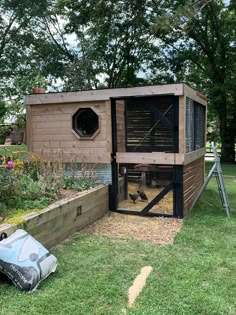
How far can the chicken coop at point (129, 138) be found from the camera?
4.80m

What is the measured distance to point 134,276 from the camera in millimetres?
2830

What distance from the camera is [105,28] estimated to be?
14.4 meters

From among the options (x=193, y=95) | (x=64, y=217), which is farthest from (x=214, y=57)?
(x=64, y=217)

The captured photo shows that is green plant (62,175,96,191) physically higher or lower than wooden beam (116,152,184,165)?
lower

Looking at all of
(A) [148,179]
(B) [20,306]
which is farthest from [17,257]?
(A) [148,179]

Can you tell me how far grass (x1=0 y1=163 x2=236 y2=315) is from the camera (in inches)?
90.7

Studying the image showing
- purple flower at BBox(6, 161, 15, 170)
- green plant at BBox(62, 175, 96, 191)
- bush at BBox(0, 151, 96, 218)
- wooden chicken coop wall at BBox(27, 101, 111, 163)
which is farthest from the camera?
wooden chicken coop wall at BBox(27, 101, 111, 163)

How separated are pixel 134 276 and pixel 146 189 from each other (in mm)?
2341

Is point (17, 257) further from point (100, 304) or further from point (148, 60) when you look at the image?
point (148, 60)

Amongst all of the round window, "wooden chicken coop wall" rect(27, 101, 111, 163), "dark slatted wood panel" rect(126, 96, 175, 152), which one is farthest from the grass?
the round window

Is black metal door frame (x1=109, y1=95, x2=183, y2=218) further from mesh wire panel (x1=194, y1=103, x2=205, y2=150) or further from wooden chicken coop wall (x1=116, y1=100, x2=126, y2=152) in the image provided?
mesh wire panel (x1=194, y1=103, x2=205, y2=150)

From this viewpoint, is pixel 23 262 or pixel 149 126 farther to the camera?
pixel 149 126

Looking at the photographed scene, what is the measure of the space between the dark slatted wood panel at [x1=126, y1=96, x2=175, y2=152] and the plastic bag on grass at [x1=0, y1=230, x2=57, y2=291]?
8.67 ft

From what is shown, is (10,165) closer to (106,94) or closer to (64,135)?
(64,135)
